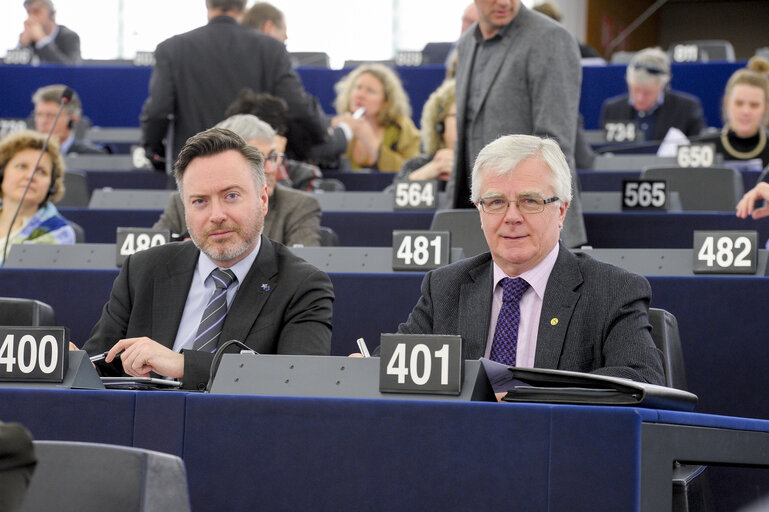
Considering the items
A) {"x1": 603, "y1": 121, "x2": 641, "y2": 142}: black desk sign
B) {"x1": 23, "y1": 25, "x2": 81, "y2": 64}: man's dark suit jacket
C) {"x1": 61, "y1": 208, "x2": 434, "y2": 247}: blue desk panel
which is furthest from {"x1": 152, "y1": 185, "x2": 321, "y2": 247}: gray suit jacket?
{"x1": 23, "y1": 25, "x2": 81, "y2": 64}: man's dark suit jacket

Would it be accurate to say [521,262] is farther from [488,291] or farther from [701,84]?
[701,84]

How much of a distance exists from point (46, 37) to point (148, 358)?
8.28m

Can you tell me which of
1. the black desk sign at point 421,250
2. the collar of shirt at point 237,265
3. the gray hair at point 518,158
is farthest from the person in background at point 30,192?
the gray hair at point 518,158

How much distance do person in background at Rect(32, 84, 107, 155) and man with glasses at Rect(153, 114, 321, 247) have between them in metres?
2.65

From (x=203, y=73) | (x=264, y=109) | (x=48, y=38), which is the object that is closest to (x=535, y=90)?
(x=264, y=109)

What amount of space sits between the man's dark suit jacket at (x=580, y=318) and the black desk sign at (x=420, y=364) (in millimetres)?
499

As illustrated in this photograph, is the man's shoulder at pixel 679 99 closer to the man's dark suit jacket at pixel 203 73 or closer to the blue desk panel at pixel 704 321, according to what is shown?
the man's dark suit jacket at pixel 203 73

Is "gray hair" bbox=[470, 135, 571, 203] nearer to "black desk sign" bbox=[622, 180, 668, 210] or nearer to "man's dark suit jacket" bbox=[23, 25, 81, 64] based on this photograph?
"black desk sign" bbox=[622, 180, 668, 210]

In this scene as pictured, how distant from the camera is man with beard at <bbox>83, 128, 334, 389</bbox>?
2693 millimetres

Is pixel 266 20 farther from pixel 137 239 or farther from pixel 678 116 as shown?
pixel 678 116

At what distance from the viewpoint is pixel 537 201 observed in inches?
100

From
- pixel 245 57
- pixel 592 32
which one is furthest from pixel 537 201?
pixel 592 32

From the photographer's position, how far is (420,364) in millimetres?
1800

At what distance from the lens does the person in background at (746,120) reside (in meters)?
6.12
